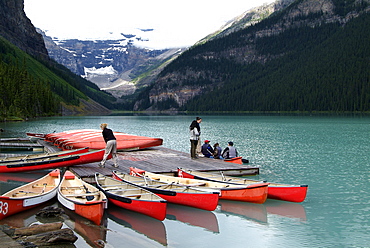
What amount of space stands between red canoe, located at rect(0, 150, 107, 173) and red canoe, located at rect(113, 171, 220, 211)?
7471 mm

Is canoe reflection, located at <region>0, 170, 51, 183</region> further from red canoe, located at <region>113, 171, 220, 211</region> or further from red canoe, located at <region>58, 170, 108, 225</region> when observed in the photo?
red canoe, located at <region>113, 171, 220, 211</region>

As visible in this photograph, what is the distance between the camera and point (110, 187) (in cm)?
1892

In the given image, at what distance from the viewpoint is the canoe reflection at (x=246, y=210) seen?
58.3ft

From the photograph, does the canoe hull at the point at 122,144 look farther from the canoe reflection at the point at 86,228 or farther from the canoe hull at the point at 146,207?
the canoe reflection at the point at 86,228

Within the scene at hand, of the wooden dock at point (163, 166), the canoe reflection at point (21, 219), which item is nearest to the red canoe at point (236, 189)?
the wooden dock at point (163, 166)

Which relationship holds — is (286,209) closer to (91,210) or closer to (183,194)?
(183,194)

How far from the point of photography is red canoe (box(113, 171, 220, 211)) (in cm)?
1744

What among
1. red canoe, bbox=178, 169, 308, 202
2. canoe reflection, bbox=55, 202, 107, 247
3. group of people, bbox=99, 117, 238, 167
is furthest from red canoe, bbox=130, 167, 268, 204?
group of people, bbox=99, 117, 238, 167

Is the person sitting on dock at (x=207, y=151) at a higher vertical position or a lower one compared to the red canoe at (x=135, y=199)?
higher

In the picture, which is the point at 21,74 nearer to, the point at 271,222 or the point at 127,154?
the point at 127,154

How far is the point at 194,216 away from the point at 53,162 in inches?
517

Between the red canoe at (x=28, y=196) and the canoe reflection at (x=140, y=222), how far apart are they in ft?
→ 10.8

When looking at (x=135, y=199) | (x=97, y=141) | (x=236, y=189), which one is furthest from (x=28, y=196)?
(x=97, y=141)

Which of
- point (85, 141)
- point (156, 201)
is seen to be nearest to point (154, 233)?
point (156, 201)
